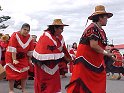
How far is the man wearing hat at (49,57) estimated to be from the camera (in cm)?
726

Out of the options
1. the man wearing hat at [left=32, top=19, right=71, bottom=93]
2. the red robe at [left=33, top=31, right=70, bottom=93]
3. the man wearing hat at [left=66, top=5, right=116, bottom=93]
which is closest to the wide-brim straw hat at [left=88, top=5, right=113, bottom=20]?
the man wearing hat at [left=66, top=5, right=116, bottom=93]

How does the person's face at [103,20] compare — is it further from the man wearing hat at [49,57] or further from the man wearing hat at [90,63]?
the man wearing hat at [49,57]

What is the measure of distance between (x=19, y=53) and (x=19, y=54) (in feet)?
0.09

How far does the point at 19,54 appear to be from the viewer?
919cm

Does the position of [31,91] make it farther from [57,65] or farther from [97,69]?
[97,69]

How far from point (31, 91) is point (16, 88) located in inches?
34.8

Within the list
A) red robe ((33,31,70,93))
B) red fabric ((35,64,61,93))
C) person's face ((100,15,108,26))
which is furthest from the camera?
red fabric ((35,64,61,93))

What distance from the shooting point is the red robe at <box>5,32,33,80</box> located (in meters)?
9.14

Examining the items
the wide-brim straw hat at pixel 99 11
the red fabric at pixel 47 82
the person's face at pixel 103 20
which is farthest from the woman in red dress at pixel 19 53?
the person's face at pixel 103 20

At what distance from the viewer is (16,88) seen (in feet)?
37.2

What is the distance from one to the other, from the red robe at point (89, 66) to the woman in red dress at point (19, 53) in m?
3.04

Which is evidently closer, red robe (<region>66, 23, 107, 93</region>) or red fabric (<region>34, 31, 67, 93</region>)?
red robe (<region>66, 23, 107, 93</region>)

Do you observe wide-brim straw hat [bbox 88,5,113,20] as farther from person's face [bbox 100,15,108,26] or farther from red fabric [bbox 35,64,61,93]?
red fabric [bbox 35,64,61,93]

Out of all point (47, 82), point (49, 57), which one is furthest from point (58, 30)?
point (47, 82)
